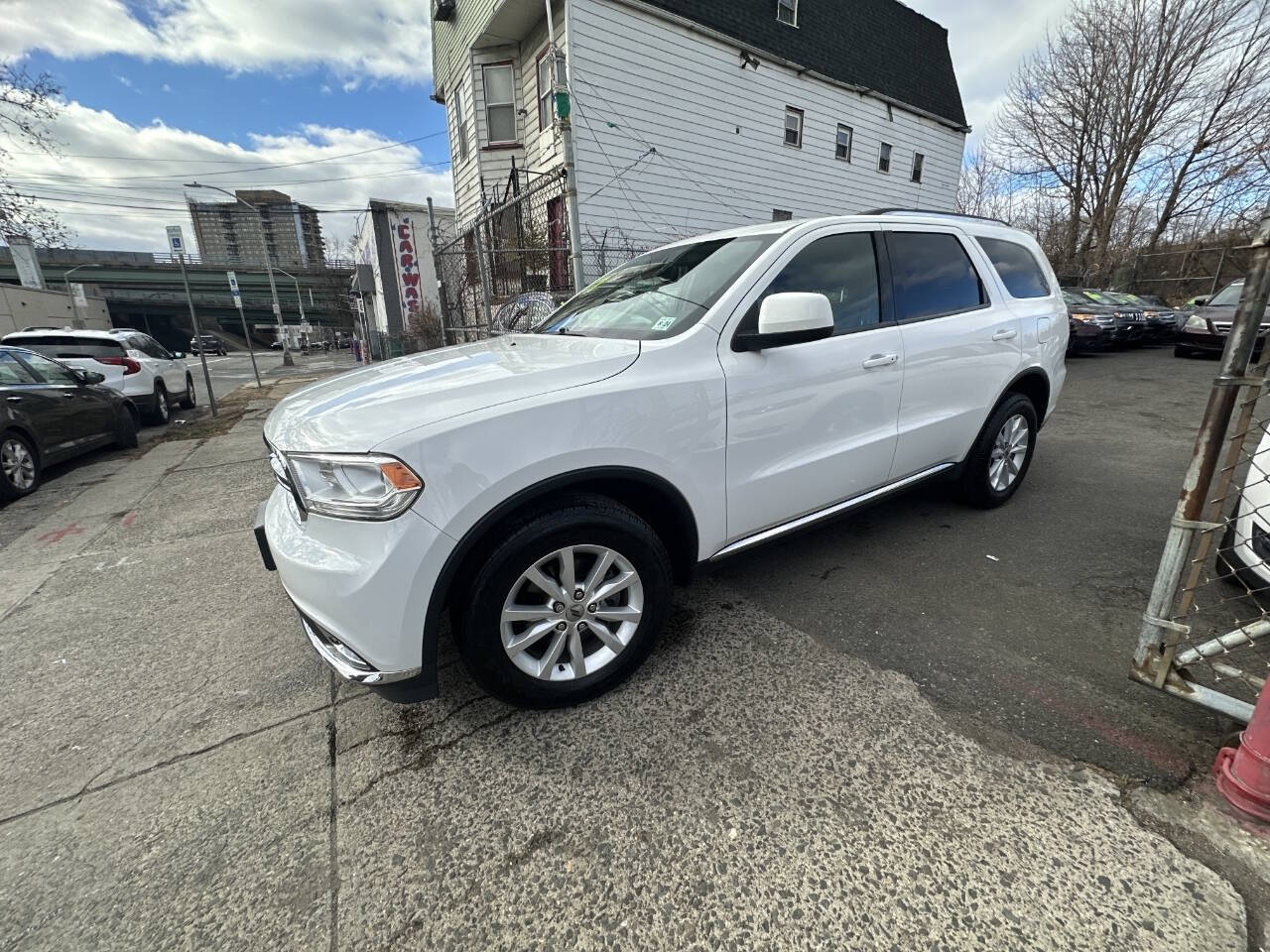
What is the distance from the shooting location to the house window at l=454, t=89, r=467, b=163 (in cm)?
1315

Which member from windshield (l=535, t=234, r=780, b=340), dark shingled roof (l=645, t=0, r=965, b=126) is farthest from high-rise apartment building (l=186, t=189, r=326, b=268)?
windshield (l=535, t=234, r=780, b=340)

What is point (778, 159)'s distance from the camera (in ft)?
41.3

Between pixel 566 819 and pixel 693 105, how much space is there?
12.5 m

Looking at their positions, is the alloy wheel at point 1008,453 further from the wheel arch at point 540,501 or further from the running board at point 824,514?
the wheel arch at point 540,501

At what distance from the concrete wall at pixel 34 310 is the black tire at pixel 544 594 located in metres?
32.2

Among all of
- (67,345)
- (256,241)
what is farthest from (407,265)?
(256,241)

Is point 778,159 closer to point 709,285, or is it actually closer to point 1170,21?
point 709,285

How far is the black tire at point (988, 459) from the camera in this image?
3662 mm

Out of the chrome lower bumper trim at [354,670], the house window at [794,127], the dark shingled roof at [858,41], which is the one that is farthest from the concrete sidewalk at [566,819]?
the house window at [794,127]

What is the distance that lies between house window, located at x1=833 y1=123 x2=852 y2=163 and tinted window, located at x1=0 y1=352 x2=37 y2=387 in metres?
15.3

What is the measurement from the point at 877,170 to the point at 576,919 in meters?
17.3

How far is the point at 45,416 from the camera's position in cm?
585

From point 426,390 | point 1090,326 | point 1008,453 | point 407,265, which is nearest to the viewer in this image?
point 426,390

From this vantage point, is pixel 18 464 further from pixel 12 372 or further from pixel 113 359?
pixel 113 359
